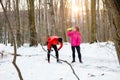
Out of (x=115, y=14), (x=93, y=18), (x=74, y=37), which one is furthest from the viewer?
(x=93, y=18)

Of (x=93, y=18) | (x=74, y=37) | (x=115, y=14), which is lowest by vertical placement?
(x=74, y=37)

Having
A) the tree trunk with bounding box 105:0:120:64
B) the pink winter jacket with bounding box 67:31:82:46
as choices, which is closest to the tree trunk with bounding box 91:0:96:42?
the pink winter jacket with bounding box 67:31:82:46

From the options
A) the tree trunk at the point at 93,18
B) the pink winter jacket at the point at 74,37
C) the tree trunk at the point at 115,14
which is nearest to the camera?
the tree trunk at the point at 115,14

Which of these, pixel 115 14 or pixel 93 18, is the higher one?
pixel 115 14

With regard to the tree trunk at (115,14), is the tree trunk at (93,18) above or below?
below

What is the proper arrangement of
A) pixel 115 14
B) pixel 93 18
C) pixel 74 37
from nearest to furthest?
pixel 115 14 < pixel 74 37 < pixel 93 18

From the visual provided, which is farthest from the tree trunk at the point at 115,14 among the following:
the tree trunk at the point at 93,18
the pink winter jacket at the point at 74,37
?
the tree trunk at the point at 93,18

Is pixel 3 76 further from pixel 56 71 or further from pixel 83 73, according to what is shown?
pixel 83 73

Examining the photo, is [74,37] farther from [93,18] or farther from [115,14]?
[93,18]

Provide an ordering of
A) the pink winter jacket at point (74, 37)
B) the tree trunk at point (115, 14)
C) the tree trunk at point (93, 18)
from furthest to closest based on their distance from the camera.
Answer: the tree trunk at point (93, 18), the pink winter jacket at point (74, 37), the tree trunk at point (115, 14)

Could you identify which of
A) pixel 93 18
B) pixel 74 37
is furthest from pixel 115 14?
pixel 93 18

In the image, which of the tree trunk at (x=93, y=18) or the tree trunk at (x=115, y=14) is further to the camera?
the tree trunk at (x=93, y=18)

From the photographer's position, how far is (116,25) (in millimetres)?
2811

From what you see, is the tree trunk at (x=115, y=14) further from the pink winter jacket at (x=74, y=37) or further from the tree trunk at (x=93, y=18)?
the tree trunk at (x=93, y=18)
